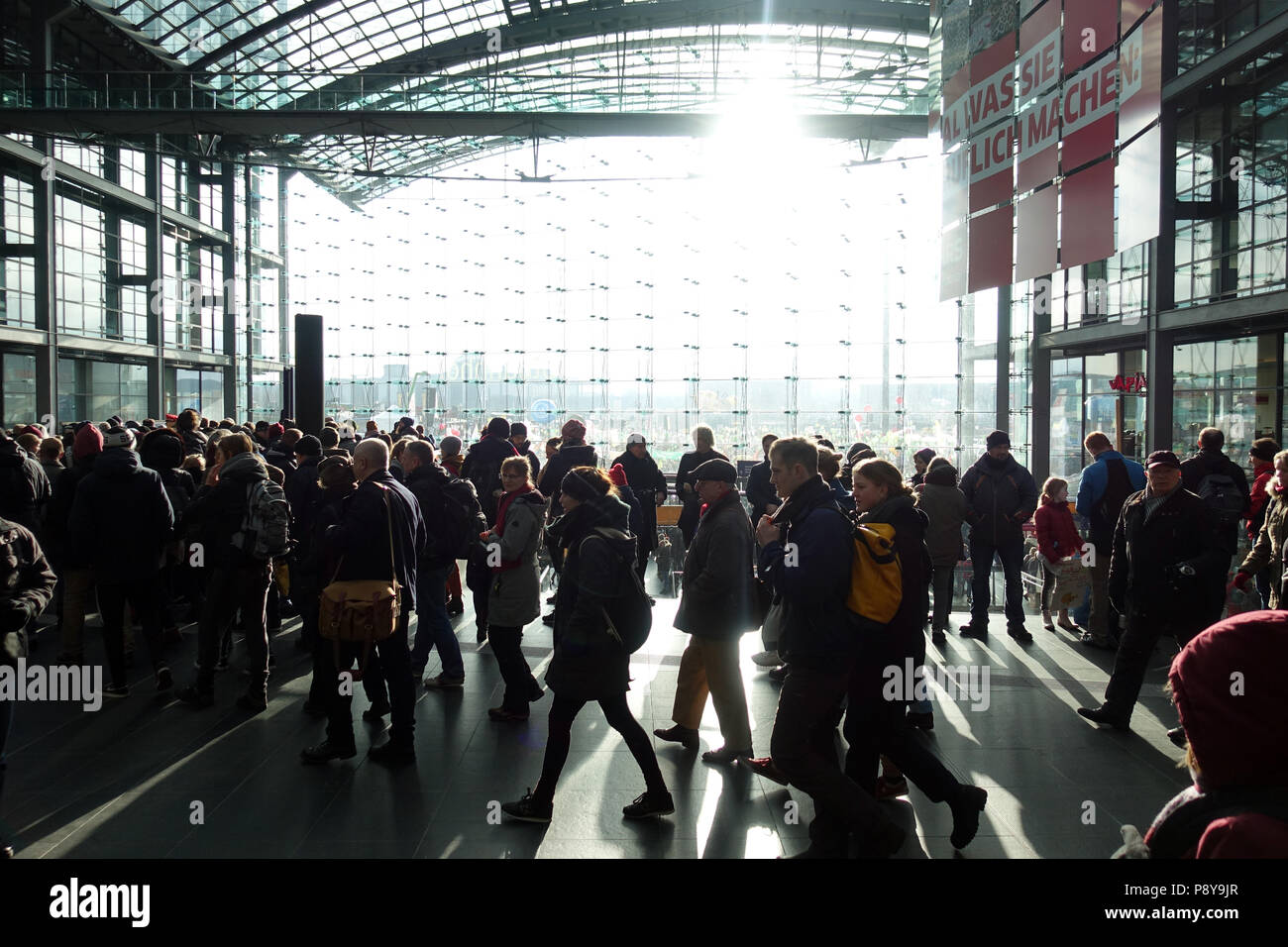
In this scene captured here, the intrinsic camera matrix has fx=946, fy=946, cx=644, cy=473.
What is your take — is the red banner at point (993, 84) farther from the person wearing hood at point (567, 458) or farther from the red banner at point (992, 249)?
the person wearing hood at point (567, 458)

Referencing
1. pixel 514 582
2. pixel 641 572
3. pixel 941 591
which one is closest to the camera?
pixel 514 582

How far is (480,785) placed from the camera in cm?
479

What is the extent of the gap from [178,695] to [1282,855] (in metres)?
6.25

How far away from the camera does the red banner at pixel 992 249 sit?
13930 millimetres

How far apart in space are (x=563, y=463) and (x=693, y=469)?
Answer: 4.26ft

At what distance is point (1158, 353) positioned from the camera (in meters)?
13.5

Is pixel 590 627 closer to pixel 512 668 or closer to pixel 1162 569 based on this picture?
pixel 512 668

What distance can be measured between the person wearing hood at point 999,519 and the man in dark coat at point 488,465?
13.2 feet

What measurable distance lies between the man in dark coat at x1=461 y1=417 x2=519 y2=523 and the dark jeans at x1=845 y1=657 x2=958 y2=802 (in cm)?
486

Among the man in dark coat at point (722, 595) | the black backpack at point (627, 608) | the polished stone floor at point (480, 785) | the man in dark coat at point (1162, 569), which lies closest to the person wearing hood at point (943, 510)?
the polished stone floor at point (480, 785)

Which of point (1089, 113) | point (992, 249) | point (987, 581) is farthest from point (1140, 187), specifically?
point (987, 581)

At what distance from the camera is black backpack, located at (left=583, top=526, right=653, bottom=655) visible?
414 centimetres

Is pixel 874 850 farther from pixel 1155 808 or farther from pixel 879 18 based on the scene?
pixel 879 18
